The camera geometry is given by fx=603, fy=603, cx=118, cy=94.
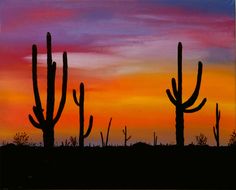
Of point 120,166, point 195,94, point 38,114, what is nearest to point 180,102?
point 195,94

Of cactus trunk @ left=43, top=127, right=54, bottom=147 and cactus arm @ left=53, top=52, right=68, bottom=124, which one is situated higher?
cactus arm @ left=53, top=52, right=68, bottom=124

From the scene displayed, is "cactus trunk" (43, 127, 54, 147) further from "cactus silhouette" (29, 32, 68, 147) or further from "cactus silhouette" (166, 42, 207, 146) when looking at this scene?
"cactus silhouette" (166, 42, 207, 146)

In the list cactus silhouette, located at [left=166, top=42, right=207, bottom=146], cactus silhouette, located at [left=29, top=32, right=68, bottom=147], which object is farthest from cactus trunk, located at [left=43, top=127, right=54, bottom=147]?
cactus silhouette, located at [left=166, top=42, right=207, bottom=146]

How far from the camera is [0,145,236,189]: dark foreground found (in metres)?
19.8

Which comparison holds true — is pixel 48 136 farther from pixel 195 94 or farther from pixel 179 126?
pixel 195 94

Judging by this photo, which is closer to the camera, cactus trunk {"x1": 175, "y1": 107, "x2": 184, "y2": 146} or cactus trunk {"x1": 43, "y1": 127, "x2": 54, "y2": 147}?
cactus trunk {"x1": 43, "y1": 127, "x2": 54, "y2": 147}

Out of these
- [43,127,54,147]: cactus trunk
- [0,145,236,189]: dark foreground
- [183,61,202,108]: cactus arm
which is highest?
[183,61,202,108]: cactus arm

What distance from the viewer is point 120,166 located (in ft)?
67.9

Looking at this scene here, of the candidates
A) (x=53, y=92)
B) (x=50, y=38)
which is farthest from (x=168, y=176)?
(x=50, y=38)

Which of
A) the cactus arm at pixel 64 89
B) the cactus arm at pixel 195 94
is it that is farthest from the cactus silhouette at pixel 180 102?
the cactus arm at pixel 64 89

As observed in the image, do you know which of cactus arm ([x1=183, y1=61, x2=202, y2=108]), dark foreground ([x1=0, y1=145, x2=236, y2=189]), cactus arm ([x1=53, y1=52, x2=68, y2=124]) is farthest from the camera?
cactus arm ([x1=183, y1=61, x2=202, y2=108])

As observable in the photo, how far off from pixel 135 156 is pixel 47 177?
10.3 feet

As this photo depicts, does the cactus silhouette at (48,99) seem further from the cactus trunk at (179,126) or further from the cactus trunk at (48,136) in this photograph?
the cactus trunk at (179,126)

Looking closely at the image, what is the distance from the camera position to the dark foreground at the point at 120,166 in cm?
1978
